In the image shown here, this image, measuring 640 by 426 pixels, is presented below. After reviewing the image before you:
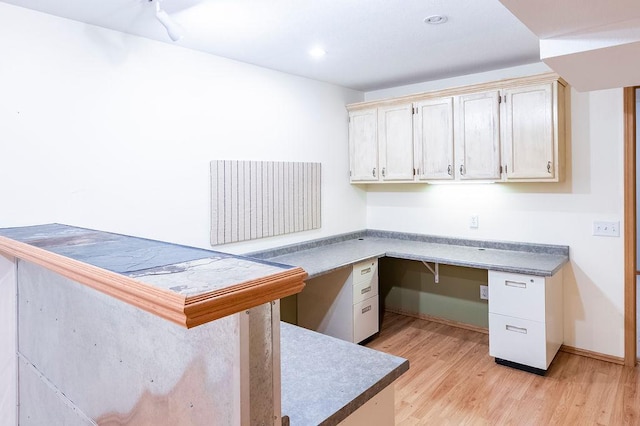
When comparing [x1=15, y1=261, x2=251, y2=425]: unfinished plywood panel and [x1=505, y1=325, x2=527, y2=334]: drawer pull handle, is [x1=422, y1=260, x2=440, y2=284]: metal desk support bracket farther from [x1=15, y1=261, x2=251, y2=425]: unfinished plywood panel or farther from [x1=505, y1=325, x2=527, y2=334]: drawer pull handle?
[x1=15, y1=261, x2=251, y2=425]: unfinished plywood panel

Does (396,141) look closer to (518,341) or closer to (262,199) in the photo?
(262,199)

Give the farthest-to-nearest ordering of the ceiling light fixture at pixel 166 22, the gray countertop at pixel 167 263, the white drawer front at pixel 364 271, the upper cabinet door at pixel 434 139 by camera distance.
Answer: the upper cabinet door at pixel 434 139, the white drawer front at pixel 364 271, the ceiling light fixture at pixel 166 22, the gray countertop at pixel 167 263

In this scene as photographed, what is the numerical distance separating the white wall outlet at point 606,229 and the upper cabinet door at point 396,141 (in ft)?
4.99

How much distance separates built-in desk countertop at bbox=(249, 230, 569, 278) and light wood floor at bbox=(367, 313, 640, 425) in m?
0.79

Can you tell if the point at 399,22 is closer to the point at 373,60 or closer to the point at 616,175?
the point at 373,60

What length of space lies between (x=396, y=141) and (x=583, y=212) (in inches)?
65.2

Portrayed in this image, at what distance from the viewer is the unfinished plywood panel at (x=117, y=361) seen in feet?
2.63

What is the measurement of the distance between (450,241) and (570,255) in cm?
101

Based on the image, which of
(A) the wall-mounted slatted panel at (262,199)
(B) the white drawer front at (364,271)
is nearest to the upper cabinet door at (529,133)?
(B) the white drawer front at (364,271)

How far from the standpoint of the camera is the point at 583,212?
3232mm

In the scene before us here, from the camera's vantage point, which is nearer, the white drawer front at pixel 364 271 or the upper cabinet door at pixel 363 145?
the white drawer front at pixel 364 271

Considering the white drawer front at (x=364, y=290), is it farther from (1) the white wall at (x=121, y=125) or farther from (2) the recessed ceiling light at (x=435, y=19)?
(2) the recessed ceiling light at (x=435, y=19)

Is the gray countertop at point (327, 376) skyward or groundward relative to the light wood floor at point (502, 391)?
skyward

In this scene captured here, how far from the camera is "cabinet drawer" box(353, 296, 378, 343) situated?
347 centimetres
